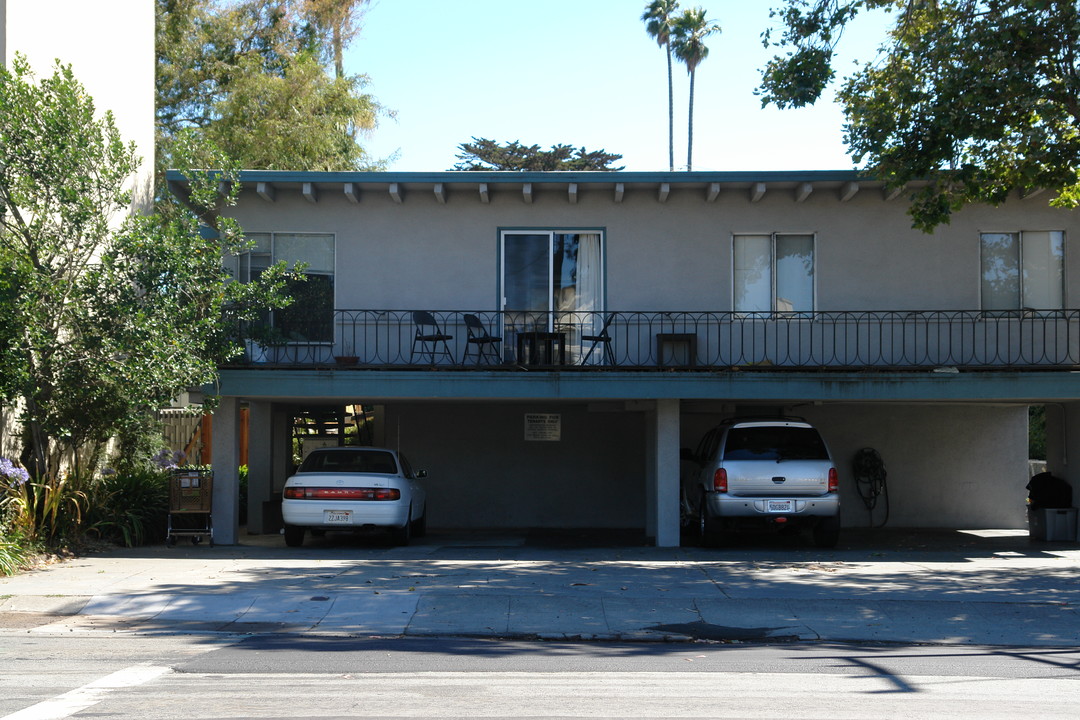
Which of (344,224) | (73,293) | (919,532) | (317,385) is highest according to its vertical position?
(344,224)

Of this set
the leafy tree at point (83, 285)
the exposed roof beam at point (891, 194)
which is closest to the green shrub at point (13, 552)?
the leafy tree at point (83, 285)

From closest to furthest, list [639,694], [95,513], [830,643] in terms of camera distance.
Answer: [639,694] → [830,643] → [95,513]

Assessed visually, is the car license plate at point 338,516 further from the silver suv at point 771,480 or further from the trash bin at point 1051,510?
the trash bin at point 1051,510

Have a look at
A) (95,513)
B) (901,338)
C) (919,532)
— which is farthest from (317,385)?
(919,532)

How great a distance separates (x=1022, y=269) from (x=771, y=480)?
6.00 meters

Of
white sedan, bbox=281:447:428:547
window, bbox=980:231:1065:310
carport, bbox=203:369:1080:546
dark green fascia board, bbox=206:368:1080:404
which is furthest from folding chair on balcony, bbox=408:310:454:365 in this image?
window, bbox=980:231:1065:310

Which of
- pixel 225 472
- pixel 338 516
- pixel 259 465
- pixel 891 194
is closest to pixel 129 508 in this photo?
pixel 225 472

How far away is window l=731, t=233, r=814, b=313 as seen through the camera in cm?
1684

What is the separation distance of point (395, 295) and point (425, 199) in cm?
159

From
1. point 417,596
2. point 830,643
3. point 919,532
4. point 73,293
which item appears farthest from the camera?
point 919,532

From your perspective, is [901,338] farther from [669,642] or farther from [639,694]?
[639,694]

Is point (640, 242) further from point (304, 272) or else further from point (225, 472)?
point (225, 472)

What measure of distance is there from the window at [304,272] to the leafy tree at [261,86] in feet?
34.3

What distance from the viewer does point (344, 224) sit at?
16.8 metres
